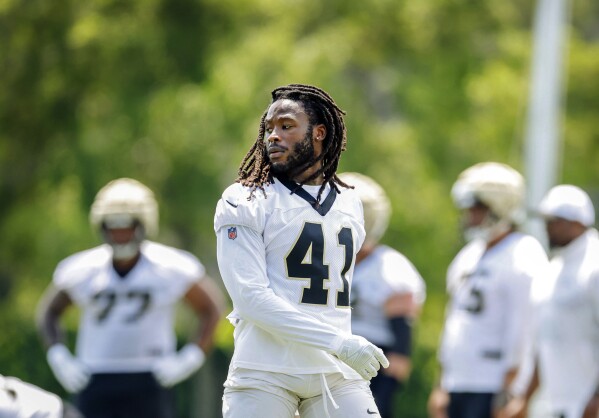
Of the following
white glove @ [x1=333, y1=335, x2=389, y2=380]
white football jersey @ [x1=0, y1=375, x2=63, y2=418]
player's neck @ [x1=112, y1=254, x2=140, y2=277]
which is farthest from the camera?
player's neck @ [x1=112, y1=254, x2=140, y2=277]

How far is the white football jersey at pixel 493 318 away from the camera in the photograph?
9.55 m

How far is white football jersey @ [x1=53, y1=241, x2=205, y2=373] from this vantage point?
10.2 m

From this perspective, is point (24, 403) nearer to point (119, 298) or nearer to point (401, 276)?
point (119, 298)

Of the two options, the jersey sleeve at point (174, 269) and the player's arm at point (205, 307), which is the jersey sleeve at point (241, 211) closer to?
the jersey sleeve at point (174, 269)

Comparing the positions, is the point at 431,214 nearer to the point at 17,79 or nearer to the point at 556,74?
the point at 556,74

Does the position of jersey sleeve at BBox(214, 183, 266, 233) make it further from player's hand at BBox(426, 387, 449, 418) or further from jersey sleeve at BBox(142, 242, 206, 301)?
jersey sleeve at BBox(142, 242, 206, 301)

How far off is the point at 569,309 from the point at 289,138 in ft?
9.38

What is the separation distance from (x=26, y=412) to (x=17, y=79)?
474 inches

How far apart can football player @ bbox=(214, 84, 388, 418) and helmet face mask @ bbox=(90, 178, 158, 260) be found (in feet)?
12.8

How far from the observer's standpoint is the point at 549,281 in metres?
8.99

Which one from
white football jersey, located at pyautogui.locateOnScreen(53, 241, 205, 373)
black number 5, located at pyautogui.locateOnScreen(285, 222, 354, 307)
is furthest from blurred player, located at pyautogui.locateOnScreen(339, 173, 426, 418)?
black number 5, located at pyautogui.locateOnScreen(285, 222, 354, 307)

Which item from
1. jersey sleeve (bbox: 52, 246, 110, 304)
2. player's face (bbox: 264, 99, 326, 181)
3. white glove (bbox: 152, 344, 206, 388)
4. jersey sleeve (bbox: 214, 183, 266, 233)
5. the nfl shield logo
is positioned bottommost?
white glove (bbox: 152, 344, 206, 388)

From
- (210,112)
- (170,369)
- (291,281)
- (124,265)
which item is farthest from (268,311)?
(210,112)

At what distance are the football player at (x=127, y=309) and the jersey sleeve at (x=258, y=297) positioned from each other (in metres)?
3.94
